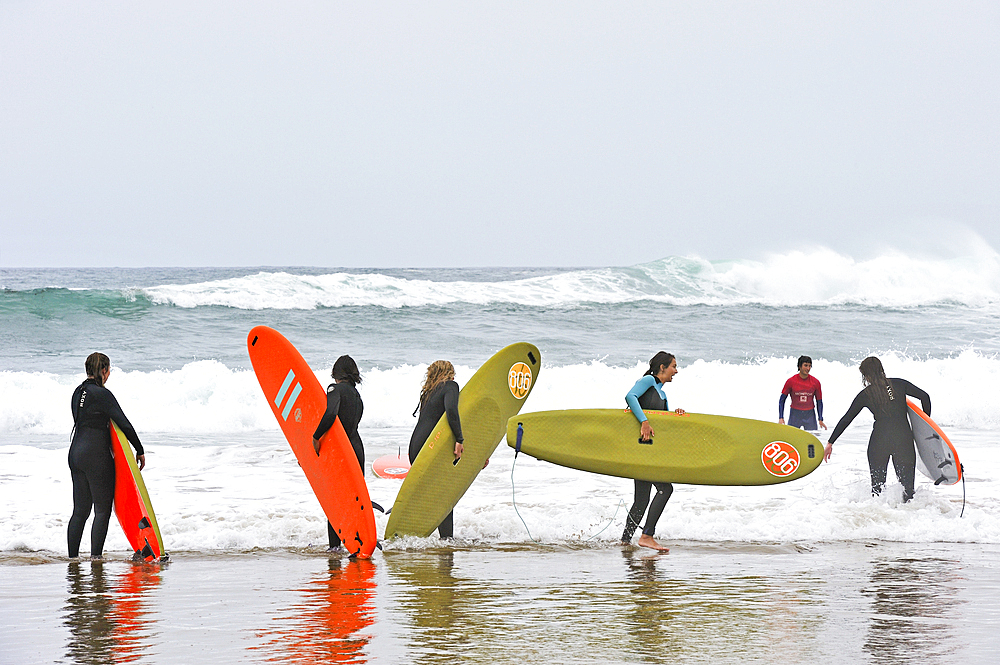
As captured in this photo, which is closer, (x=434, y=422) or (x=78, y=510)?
(x=78, y=510)

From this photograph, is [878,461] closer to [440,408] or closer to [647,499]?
[647,499]

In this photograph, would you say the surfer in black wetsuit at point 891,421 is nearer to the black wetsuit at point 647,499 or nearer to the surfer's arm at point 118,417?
the black wetsuit at point 647,499

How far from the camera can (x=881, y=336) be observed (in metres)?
22.4

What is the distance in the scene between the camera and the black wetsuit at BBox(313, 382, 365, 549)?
5.82 metres

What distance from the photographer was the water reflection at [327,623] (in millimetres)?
3502

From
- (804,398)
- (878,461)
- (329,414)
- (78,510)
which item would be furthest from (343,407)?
(804,398)

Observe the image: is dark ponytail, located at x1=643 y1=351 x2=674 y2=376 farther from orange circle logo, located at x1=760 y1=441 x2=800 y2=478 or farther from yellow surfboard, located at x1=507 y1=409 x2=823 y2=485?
orange circle logo, located at x1=760 y1=441 x2=800 y2=478

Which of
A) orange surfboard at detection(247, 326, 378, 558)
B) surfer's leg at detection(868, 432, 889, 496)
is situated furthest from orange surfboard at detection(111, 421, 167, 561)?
surfer's leg at detection(868, 432, 889, 496)

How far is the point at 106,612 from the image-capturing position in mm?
4152

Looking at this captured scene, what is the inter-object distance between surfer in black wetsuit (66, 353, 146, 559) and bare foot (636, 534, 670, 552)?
330 centimetres

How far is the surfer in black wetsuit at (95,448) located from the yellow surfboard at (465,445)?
1793 millimetres

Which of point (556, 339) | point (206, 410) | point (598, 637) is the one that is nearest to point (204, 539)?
point (598, 637)

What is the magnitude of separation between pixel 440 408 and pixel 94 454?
2.27 metres

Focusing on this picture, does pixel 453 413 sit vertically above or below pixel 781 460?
above
